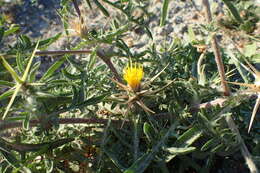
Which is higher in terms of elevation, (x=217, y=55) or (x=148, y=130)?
(x=217, y=55)

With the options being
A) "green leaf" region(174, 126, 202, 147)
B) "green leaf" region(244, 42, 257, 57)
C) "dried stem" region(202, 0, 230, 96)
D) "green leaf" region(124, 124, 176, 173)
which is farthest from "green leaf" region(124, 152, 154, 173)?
"green leaf" region(244, 42, 257, 57)

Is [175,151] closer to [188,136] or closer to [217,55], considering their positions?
[188,136]

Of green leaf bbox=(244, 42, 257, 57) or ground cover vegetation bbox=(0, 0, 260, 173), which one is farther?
green leaf bbox=(244, 42, 257, 57)

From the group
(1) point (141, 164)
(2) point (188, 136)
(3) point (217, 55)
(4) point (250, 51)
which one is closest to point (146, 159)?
(1) point (141, 164)

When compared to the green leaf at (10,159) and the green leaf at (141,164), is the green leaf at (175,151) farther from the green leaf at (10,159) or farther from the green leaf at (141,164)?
the green leaf at (10,159)

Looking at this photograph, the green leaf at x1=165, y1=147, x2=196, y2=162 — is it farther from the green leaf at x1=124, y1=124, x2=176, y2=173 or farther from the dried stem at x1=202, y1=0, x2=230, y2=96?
the dried stem at x1=202, y1=0, x2=230, y2=96

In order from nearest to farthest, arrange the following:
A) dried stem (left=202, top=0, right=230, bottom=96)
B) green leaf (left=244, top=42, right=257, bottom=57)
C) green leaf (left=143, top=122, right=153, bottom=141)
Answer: dried stem (left=202, top=0, right=230, bottom=96), green leaf (left=143, top=122, right=153, bottom=141), green leaf (left=244, top=42, right=257, bottom=57)

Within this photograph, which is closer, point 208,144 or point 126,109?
point 208,144

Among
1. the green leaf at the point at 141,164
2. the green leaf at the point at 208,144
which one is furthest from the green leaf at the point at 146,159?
the green leaf at the point at 208,144

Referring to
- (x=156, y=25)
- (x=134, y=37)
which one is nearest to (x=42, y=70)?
(x=134, y=37)
